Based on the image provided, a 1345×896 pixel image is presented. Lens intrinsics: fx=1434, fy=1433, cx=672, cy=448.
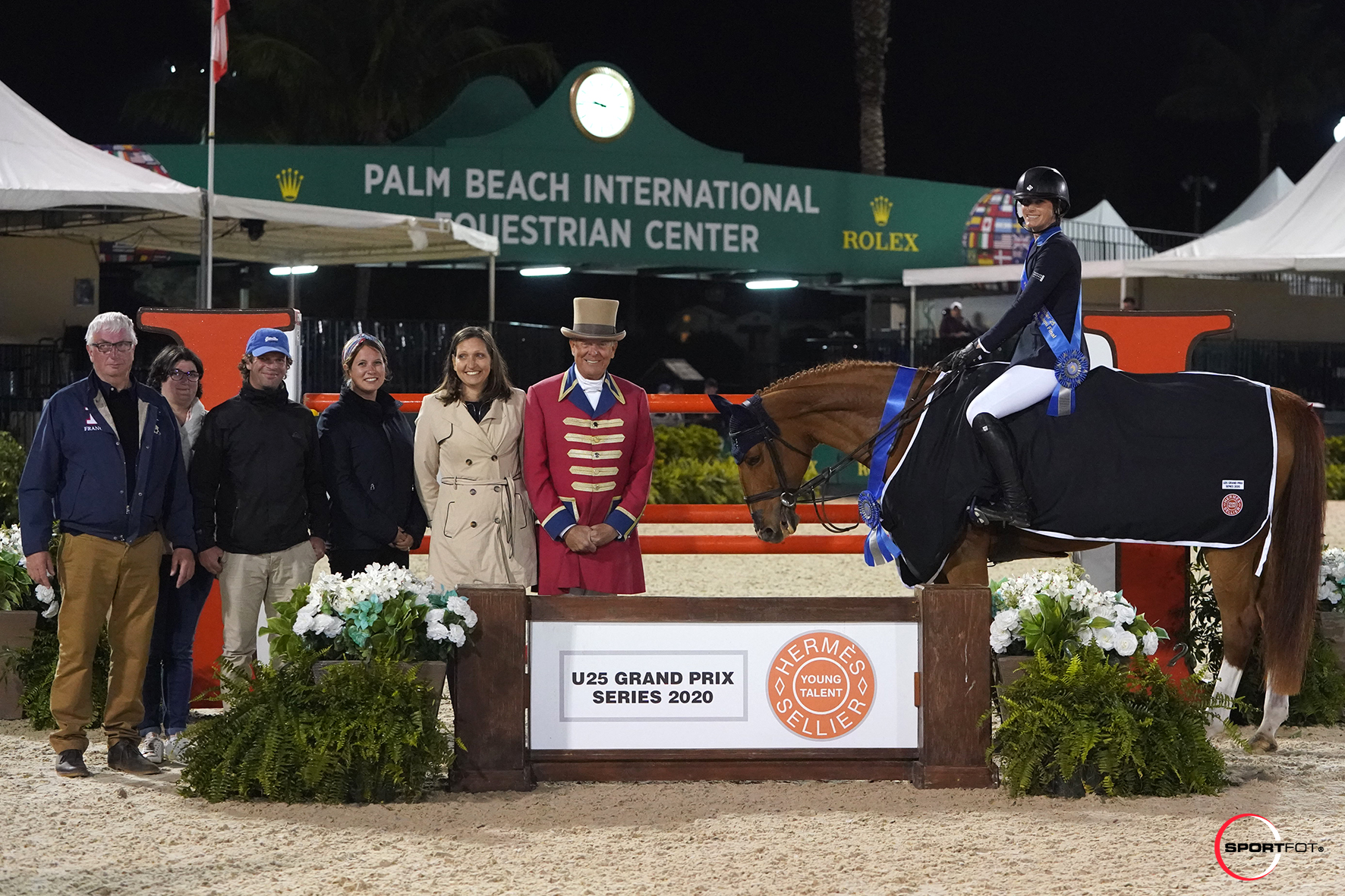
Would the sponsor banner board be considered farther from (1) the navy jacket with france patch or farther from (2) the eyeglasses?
(2) the eyeglasses

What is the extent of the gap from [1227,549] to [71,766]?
4642 millimetres

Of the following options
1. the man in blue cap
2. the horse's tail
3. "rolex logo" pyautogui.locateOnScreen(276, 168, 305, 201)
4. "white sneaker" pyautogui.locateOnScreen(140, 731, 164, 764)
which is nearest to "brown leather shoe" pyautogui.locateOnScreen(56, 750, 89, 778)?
"white sneaker" pyautogui.locateOnScreen(140, 731, 164, 764)

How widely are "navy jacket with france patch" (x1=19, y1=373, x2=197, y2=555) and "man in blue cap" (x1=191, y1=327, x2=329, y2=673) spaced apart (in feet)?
0.96

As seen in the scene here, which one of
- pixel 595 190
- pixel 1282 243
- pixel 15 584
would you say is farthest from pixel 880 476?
pixel 595 190

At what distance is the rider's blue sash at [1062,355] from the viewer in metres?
5.61

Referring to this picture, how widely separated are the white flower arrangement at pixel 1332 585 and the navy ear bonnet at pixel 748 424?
2.76 m

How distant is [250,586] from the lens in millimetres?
5867

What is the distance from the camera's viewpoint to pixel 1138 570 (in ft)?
22.4

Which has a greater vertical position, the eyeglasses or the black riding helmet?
the black riding helmet

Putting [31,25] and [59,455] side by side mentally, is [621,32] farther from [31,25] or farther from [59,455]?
[59,455]

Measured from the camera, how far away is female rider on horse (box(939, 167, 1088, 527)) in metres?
5.54

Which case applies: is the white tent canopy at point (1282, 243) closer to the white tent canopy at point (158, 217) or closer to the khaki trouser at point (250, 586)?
the white tent canopy at point (158, 217)

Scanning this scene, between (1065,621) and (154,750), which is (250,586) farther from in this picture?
(1065,621)

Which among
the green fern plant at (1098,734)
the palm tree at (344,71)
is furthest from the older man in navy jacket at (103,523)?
the palm tree at (344,71)
